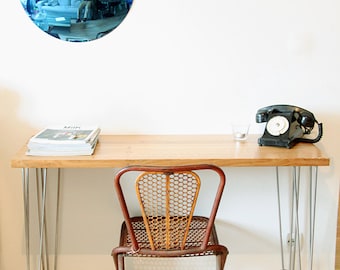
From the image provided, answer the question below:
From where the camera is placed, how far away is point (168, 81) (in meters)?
2.17

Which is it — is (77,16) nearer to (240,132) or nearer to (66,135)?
(66,135)

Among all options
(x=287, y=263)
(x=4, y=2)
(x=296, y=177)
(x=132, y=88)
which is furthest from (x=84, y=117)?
(x=287, y=263)

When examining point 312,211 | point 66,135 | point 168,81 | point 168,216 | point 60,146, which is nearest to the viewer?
point 168,216

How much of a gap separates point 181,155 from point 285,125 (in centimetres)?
50

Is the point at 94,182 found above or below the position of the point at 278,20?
below

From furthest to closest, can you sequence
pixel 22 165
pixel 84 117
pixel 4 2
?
pixel 84 117 → pixel 4 2 → pixel 22 165

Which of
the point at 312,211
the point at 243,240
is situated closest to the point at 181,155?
the point at 243,240

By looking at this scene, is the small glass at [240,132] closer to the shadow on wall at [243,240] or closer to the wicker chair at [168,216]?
the wicker chair at [168,216]

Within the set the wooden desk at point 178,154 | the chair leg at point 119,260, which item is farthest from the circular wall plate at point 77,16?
the chair leg at point 119,260

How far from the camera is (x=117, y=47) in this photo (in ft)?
6.98

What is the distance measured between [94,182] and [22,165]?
519 mm

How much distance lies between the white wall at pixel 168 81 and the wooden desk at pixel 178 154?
121 mm

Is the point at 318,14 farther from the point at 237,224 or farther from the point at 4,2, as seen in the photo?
the point at 4,2

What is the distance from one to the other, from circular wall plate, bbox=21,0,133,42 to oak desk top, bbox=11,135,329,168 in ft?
1.67
